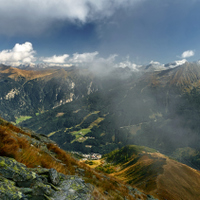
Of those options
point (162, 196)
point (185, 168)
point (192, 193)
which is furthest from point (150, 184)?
point (185, 168)

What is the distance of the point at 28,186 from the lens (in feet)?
17.6

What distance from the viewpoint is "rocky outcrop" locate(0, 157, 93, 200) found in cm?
429

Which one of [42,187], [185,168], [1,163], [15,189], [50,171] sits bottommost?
[185,168]

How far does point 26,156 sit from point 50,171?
2.17m

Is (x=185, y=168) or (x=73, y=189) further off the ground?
(x=73, y=189)

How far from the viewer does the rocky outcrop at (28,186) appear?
14.1 feet

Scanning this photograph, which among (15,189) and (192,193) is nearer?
(15,189)

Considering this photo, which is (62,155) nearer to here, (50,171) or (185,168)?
(50,171)

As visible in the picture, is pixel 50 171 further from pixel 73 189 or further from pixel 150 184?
pixel 150 184

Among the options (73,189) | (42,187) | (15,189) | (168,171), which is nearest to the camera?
(15,189)

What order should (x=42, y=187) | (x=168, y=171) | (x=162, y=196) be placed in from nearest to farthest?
(x=42, y=187) < (x=162, y=196) < (x=168, y=171)

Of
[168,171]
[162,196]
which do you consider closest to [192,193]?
[168,171]

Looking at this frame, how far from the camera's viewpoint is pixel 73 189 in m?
7.07

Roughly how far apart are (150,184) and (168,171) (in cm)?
2843
